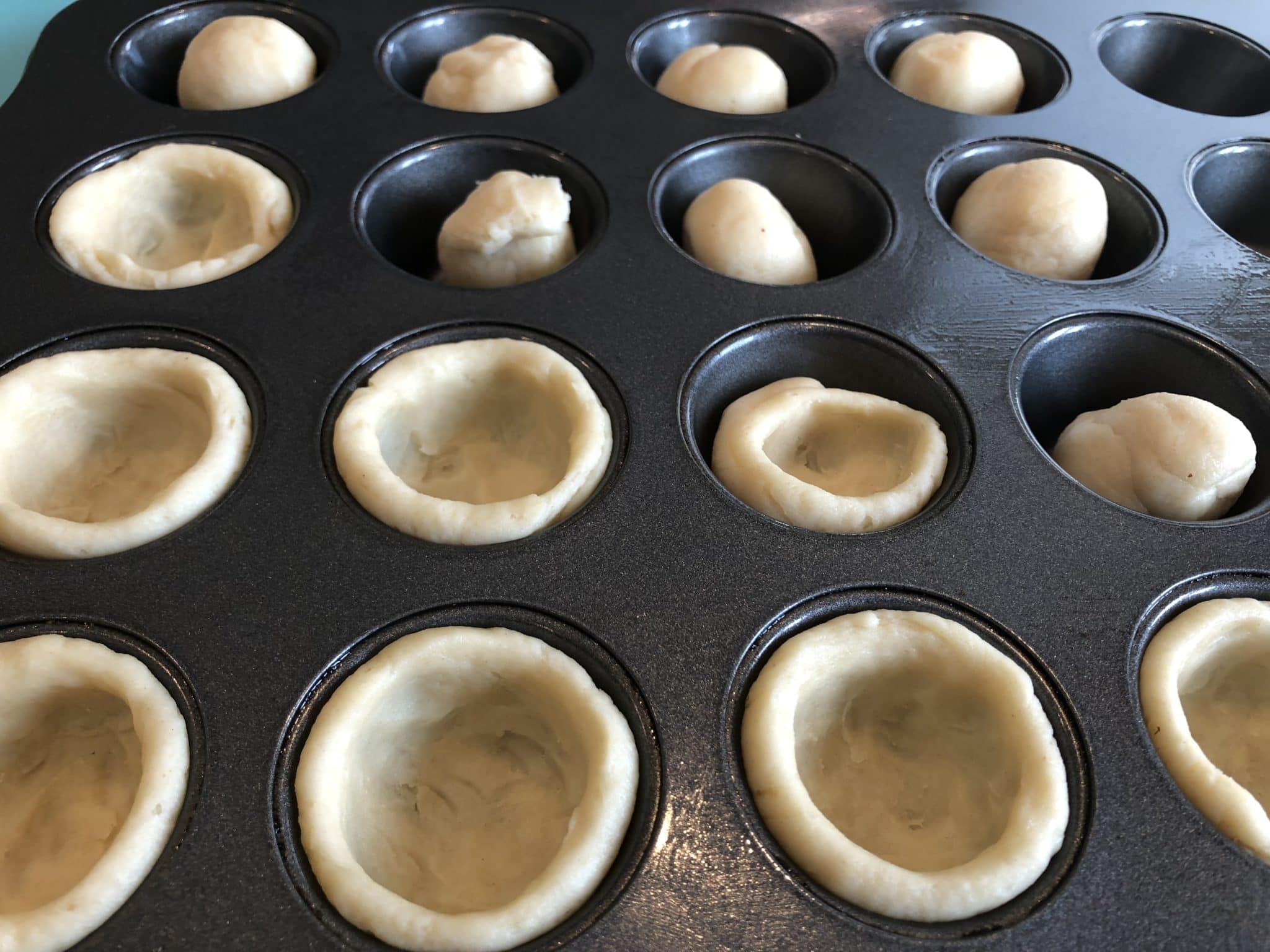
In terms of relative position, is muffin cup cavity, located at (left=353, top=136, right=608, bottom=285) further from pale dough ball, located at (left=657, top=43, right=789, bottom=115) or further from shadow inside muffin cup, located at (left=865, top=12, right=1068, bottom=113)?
shadow inside muffin cup, located at (left=865, top=12, right=1068, bottom=113)

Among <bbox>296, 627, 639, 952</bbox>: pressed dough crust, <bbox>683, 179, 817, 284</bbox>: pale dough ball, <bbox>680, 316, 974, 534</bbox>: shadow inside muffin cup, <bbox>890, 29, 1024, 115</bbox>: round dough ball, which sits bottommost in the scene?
<bbox>296, 627, 639, 952</bbox>: pressed dough crust

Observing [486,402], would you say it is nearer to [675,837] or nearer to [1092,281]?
[675,837]

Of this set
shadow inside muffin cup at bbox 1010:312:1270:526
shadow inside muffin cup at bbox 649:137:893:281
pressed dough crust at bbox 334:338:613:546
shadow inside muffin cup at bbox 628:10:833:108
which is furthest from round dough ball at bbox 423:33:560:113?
shadow inside muffin cup at bbox 1010:312:1270:526

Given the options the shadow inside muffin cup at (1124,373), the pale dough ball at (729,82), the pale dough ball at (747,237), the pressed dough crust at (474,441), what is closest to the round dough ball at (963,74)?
the pale dough ball at (729,82)

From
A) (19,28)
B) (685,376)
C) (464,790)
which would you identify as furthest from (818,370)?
(19,28)

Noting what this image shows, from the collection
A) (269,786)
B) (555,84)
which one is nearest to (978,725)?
(269,786)

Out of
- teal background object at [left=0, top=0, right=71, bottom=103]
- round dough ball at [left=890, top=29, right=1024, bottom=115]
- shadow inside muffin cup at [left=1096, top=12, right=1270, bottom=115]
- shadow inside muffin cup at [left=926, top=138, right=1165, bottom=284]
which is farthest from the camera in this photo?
shadow inside muffin cup at [left=1096, top=12, right=1270, bottom=115]
